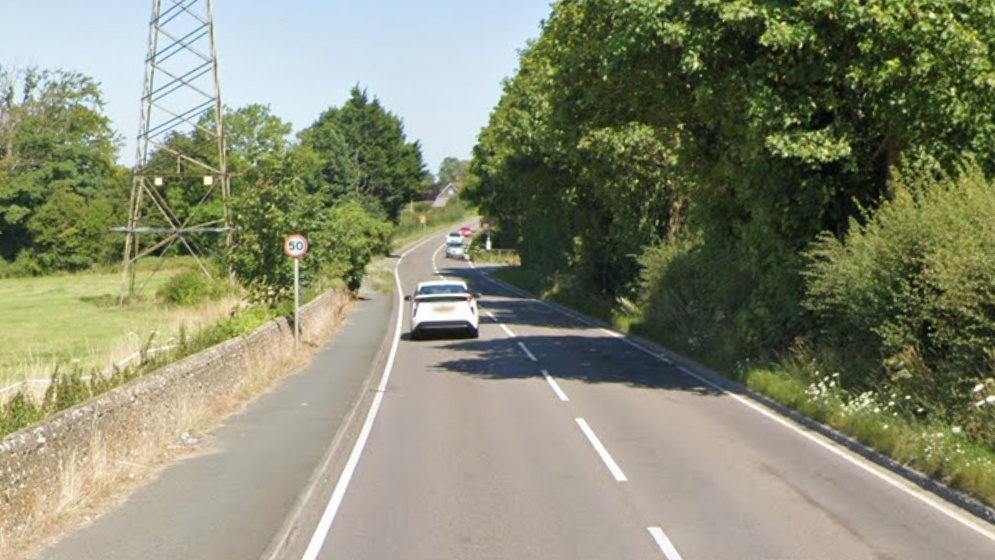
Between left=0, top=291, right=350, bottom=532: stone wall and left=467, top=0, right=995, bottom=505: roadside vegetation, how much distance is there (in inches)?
331

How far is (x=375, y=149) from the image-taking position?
114m

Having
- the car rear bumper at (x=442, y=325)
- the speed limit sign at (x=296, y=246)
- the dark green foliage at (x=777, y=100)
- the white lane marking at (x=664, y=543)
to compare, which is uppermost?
the dark green foliage at (x=777, y=100)

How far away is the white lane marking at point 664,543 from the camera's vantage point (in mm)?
8547

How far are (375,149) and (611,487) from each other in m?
105

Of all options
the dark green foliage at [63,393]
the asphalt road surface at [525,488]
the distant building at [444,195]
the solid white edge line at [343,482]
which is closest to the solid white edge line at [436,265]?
the solid white edge line at [343,482]

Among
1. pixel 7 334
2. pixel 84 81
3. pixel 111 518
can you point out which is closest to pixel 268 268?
pixel 7 334

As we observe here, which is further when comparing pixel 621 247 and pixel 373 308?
pixel 373 308

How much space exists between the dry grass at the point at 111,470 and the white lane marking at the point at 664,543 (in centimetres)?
492

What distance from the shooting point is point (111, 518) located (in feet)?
31.5

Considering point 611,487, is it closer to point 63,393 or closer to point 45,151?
Result: point 63,393

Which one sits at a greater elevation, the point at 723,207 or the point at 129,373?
the point at 723,207

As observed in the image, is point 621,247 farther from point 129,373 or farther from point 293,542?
point 293,542

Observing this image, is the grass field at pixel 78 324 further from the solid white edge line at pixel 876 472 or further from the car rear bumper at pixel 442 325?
the solid white edge line at pixel 876 472

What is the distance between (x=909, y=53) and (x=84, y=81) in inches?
3578
